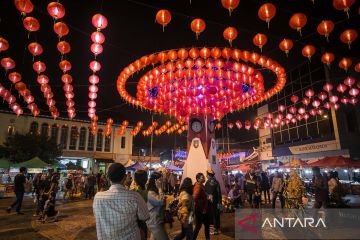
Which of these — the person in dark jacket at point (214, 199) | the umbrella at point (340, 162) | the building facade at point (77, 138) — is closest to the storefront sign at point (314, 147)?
the umbrella at point (340, 162)

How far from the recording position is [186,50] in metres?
10.6

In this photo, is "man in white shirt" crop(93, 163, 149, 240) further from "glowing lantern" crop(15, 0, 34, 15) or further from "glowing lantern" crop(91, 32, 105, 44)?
"glowing lantern" crop(91, 32, 105, 44)

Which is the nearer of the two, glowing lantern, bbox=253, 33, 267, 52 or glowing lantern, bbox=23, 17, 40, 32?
glowing lantern, bbox=23, 17, 40, 32

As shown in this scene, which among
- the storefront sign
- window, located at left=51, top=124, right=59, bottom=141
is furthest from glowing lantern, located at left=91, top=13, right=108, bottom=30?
window, located at left=51, top=124, right=59, bottom=141

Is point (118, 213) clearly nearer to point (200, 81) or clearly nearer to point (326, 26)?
point (326, 26)

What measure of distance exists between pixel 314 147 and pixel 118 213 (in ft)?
85.9

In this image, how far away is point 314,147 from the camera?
24.6 m

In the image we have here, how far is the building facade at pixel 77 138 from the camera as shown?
109 ft

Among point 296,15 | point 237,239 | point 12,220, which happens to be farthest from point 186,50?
point 12,220

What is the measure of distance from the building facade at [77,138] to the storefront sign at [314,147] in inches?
1038

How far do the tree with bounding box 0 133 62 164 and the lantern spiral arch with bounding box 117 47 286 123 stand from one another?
18267 mm

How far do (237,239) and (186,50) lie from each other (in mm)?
7401

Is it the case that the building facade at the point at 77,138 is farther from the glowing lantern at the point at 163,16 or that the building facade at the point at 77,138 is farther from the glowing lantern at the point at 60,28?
the glowing lantern at the point at 163,16

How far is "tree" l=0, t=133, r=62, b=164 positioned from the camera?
28.3 m
